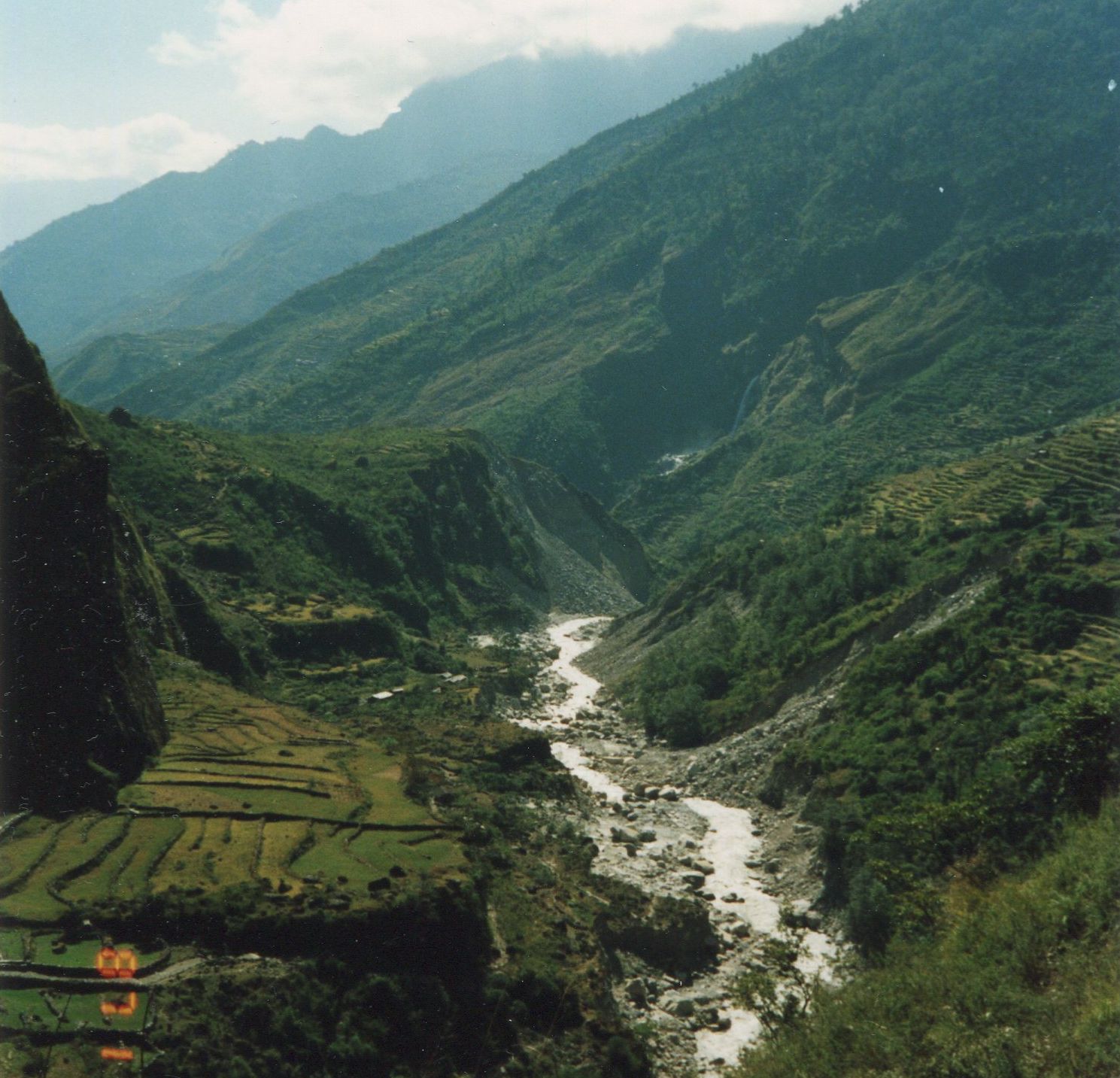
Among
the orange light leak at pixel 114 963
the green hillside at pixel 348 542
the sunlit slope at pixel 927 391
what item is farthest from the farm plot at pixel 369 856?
the sunlit slope at pixel 927 391

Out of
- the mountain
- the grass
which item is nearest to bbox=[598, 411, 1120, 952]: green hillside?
the mountain

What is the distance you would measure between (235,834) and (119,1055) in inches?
500

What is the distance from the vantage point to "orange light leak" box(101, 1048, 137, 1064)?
2530 centimetres

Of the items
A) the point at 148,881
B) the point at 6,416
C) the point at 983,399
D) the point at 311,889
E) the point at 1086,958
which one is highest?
the point at 6,416

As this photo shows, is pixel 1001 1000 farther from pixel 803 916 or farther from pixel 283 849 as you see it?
pixel 283 849

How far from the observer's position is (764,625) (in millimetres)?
78750

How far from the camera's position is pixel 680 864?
49.0m

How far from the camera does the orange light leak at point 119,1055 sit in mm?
25297

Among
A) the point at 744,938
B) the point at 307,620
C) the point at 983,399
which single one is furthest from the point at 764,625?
the point at 983,399

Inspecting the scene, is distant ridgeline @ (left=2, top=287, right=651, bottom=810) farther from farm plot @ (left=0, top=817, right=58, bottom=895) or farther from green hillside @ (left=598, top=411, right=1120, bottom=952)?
green hillside @ (left=598, top=411, right=1120, bottom=952)

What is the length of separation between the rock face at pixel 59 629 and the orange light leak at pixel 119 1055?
39.1 feet

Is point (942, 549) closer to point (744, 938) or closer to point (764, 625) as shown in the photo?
point (764, 625)

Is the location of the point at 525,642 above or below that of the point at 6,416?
below

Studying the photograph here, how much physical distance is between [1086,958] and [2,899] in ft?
84.1
